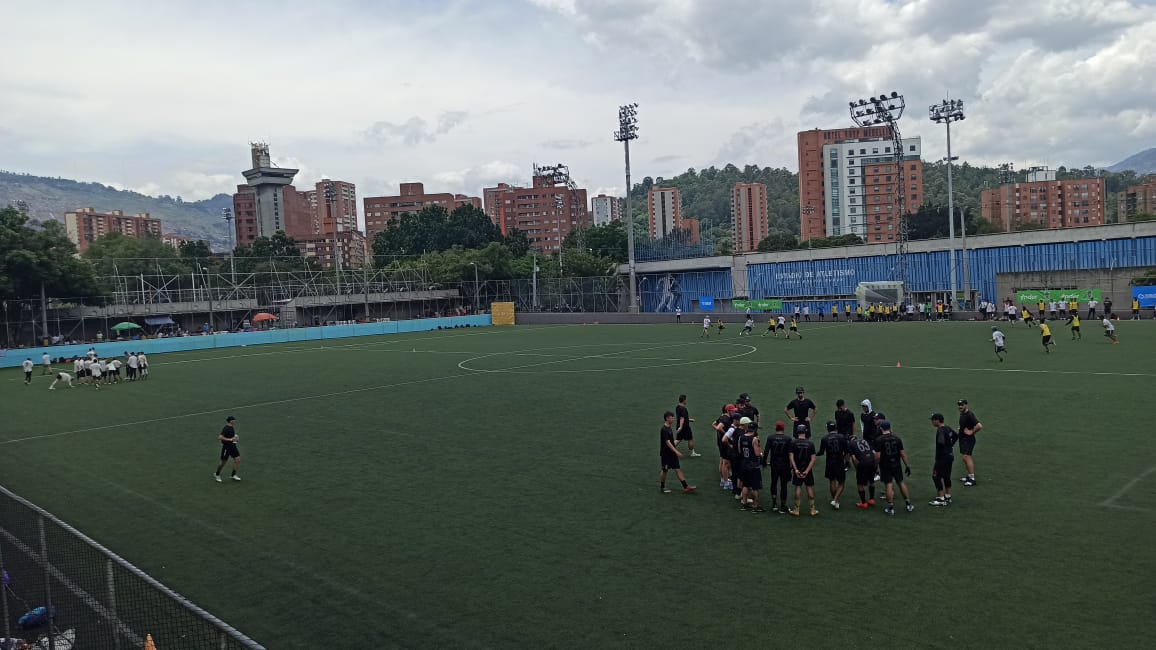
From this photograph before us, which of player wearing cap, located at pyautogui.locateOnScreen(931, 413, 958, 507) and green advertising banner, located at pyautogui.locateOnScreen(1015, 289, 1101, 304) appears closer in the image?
player wearing cap, located at pyautogui.locateOnScreen(931, 413, 958, 507)

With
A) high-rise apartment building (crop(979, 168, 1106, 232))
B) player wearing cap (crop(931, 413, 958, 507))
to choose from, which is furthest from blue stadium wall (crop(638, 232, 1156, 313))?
high-rise apartment building (crop(979, 168, 1106, 232))

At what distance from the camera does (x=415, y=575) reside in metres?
10.1

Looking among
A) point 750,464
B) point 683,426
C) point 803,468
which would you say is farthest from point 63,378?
point 803,468

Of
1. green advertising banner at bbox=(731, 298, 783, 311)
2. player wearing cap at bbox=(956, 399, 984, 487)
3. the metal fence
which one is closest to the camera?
the metal fence

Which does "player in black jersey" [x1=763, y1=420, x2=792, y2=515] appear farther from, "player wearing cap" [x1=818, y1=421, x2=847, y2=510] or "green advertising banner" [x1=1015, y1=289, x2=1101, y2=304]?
"green advertising banner" [x1=1015, y1=289, x2=1101, y2=304]

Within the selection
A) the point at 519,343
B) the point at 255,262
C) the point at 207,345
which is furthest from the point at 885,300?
the point at 255,262

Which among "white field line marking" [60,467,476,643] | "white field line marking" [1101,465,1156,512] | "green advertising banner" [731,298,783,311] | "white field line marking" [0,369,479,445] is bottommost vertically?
"white field line marking" [60,467,476,643]

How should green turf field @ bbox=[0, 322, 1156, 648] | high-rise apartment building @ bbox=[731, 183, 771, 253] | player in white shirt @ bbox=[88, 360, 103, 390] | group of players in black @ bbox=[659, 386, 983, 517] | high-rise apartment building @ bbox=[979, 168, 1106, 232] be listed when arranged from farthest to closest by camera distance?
1. high-rise apartment building @ bbox=[731, 183, 771, 253]
2. high-rise apartment building @ bbox=[979, 168, 1106, 232]
3. player in white shirt @ bbox=[88, 360, 103, 390]
4. group of players in black @ bbox=[659, 386, 983, 517]
5. green turf field @ bbox=[0, 322, 1156, 648]

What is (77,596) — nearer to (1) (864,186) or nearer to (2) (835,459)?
(2) (835,459)

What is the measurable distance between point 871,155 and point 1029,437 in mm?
146702

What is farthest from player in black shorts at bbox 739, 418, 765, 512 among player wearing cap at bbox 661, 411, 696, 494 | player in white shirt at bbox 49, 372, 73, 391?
player in white shirt at bbox 49, 372, 73, 391

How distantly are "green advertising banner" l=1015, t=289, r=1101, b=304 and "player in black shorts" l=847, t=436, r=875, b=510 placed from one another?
4587 cm

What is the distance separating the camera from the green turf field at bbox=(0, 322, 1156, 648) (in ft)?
27.9

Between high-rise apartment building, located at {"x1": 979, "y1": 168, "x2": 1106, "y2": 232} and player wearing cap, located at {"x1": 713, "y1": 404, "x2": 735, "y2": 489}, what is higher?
high-rise apartment building, located at {"x1": 979, "y1": 168, "x2": 1106, "y2": 232}
